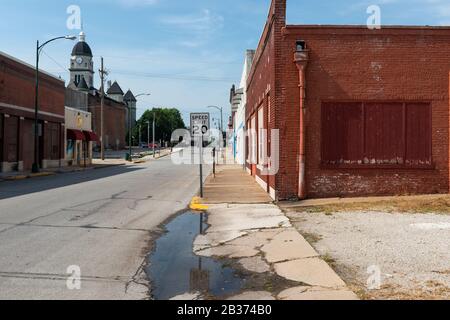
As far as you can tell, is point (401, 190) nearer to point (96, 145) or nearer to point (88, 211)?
point (88, 211)

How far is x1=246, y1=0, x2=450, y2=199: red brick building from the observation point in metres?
15.2

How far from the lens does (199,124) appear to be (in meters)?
17.4

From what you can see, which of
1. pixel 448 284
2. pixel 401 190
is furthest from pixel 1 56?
pixel 448 284

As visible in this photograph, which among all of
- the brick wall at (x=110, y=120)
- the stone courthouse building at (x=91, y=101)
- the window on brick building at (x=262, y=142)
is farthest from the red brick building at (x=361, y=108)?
the brick wall at (x=110, y=120)

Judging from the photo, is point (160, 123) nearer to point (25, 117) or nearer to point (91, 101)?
Answer: point (91, 101)

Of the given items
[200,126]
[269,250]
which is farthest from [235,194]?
[269,250]

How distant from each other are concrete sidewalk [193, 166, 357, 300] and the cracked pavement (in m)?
1.33

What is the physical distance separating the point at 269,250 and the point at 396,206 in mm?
5645

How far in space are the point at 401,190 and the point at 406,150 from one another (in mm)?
1210

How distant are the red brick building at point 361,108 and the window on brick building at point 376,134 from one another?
30mm

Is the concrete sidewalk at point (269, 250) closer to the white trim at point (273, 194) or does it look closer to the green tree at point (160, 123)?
the white trim at point (273, 194)

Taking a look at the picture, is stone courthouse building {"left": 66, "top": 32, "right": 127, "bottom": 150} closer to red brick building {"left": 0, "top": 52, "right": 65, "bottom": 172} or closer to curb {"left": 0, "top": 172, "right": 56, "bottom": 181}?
red brick building {"left": 0, "top": 52, "right": 65, "bottom": 172}

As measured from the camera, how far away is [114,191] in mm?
19625

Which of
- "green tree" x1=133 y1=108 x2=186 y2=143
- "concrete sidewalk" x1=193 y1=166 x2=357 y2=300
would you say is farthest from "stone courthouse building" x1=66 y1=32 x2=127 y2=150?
"concrete sidewalk" x1=193 y1=166 x2=357 y2=300
